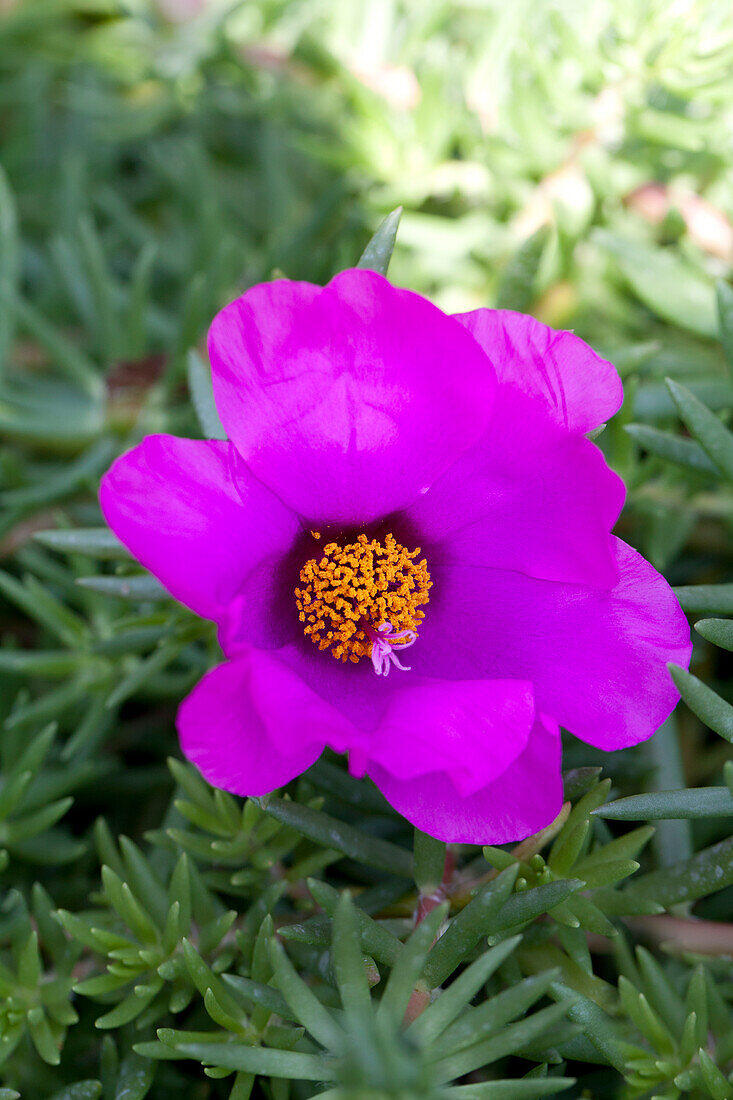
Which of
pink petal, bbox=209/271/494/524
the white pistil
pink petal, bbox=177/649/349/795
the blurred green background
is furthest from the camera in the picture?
the blurred green background

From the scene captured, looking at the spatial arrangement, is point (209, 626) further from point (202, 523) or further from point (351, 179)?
point (351, 179)

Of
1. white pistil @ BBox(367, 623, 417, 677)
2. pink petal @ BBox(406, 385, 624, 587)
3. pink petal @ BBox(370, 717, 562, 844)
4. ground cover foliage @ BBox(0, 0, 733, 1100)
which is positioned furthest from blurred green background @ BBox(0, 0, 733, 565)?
pink petal @ BBox(370, 717, 562, 844)

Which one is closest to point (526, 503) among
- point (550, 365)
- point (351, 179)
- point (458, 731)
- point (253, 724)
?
point (550, 365)

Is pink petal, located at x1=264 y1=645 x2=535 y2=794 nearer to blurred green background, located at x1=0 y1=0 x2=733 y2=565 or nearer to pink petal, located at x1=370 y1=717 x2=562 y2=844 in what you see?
pink petal, located at x1=370 y1=717 x2=562 y2=844

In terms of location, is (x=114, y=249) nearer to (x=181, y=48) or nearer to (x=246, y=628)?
(x=181, y=48)

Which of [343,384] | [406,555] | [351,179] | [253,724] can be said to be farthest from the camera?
[351,179]

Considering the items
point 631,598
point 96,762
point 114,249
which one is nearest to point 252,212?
point 114,249
